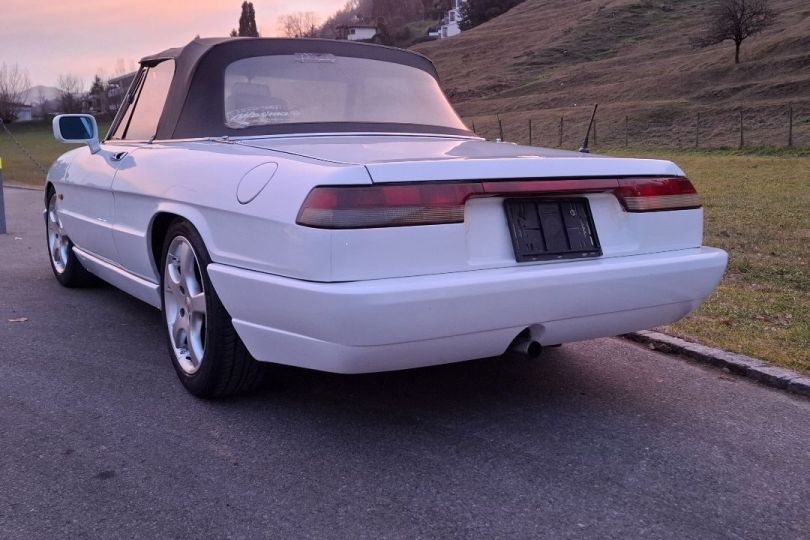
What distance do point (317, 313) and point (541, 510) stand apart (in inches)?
38.9

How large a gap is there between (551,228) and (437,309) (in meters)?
0.66

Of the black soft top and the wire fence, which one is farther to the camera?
the wire fence

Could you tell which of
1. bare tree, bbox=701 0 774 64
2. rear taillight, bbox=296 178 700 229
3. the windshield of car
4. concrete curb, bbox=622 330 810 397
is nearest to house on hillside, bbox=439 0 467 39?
bare tree, bbox=701 0 774 64

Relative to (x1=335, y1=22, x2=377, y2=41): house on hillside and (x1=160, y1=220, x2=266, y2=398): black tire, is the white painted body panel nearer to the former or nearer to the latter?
(x1=160, y1=220, x2=266, y2=398): black tire

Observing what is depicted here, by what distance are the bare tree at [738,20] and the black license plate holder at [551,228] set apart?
150 feet

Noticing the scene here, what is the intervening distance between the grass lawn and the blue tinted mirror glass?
371 centimetres

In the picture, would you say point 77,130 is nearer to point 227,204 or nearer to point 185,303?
point 185,303

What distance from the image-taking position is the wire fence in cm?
2742

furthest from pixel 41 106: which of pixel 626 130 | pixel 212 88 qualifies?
pixel 212 88

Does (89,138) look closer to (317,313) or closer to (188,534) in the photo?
(317,313)

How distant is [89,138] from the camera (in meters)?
5.20

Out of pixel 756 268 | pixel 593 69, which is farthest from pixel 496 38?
pixel 756 268

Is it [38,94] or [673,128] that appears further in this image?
[38,94]

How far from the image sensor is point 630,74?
172ft
